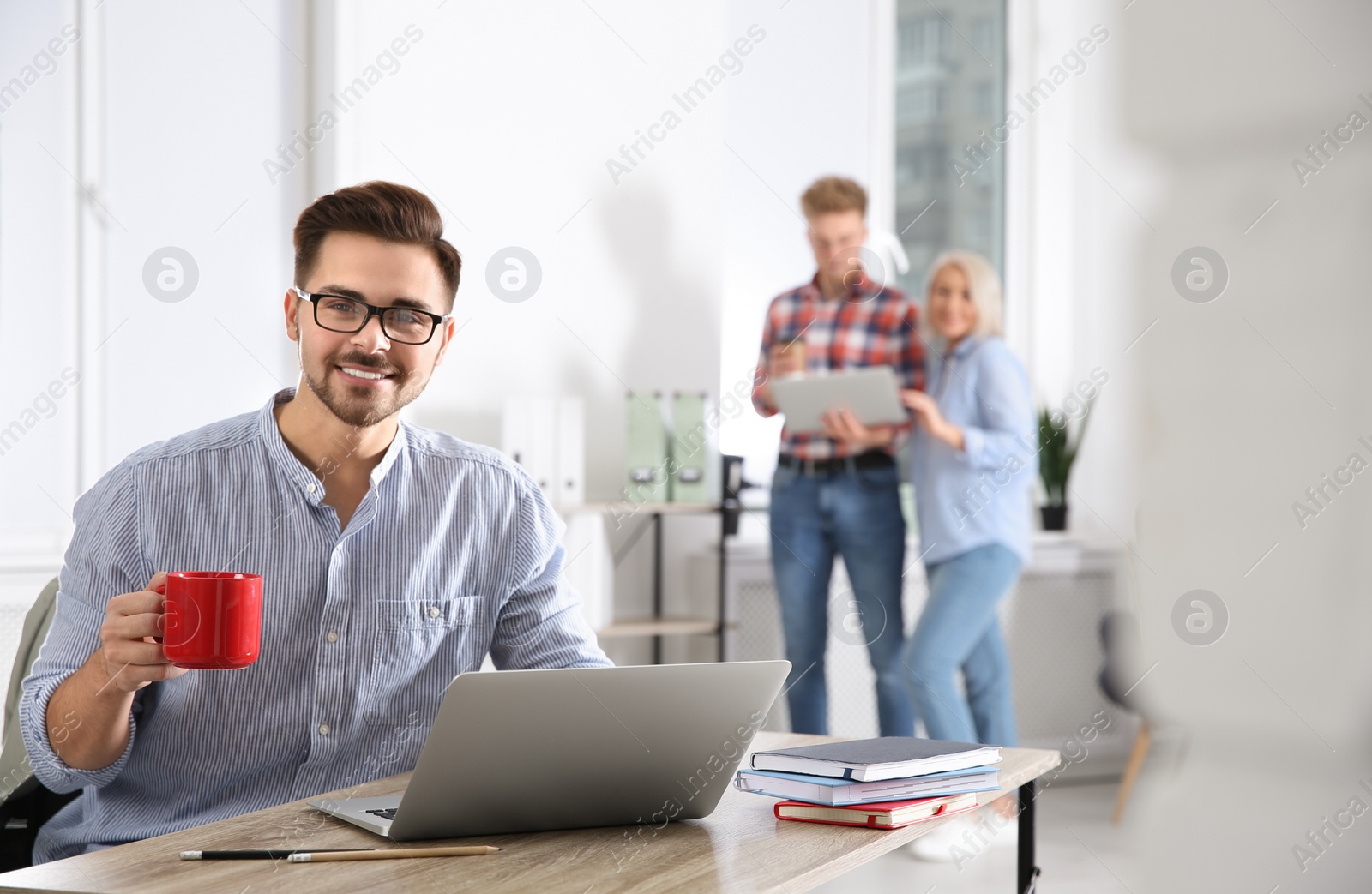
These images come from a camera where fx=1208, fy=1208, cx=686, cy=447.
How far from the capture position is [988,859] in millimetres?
3248

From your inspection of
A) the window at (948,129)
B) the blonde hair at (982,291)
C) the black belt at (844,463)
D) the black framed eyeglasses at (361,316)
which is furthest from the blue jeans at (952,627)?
the black framed eyeglasses at (361,316)

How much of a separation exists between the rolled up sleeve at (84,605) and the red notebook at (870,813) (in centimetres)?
72

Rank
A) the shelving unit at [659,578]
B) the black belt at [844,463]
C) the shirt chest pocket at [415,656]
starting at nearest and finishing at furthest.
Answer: the shirt chest pocket at [415,656] < the black belt at [844,463] < the shelving unit at [659,578]

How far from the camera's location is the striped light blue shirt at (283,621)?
1.37 meters

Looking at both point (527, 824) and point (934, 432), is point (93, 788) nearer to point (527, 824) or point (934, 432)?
point (527, 824)

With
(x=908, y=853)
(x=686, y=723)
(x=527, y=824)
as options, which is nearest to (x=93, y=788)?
(x=527, y=824)

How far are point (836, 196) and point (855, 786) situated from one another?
94.5 inches

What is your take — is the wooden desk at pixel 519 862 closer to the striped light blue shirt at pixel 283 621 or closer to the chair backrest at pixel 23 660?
the striped light blue shirt at pixel 283 621

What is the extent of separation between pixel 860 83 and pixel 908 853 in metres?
2.61

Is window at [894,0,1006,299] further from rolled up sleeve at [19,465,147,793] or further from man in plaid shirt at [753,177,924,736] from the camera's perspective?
rolled up sleeve at [19,465,147,793]

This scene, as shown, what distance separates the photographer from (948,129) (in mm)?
4500

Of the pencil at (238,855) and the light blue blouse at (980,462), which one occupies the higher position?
the light blue blouse at (980,462)

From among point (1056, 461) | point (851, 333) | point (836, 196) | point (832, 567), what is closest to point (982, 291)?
point (851, 333)

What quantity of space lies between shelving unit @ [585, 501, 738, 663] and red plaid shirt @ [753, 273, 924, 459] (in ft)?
1.22
